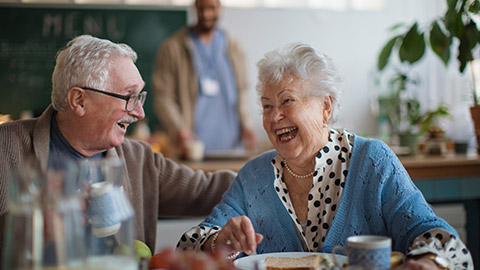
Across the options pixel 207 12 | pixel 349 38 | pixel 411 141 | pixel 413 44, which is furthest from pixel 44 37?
pixel 413 44

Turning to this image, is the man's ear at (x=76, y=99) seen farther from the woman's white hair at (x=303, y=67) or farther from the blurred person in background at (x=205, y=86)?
the blurred person in background at (x=205, y=86)

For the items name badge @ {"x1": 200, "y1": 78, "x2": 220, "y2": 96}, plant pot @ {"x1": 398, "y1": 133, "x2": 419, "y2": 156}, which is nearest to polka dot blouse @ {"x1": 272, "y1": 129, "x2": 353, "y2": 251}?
plant pot @ {"x1": 398, "y1": 133, "x2": 419, "y2": 156}

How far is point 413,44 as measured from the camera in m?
2.38

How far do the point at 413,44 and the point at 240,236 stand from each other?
147 centimetres

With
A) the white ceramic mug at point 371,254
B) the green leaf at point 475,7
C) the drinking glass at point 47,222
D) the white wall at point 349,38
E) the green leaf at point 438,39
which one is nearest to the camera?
the drinking glass at point 47,222

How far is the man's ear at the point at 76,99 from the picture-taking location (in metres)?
1.72

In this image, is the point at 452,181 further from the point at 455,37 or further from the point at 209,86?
the point at 209,86

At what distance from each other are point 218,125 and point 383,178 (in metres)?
3.74

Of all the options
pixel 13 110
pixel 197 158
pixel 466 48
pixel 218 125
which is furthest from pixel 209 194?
pixel 13 110

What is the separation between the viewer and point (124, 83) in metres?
1.73

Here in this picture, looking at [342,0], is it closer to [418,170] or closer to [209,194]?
[418,170]

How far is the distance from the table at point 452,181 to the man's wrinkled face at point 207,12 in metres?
1.50

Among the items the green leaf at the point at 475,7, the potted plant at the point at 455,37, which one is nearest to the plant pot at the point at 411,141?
the potted plant at the point at 455,37

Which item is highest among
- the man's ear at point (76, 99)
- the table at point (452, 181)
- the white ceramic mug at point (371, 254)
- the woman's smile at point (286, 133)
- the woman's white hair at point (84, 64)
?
the woman's white hair at point (84, 64)
